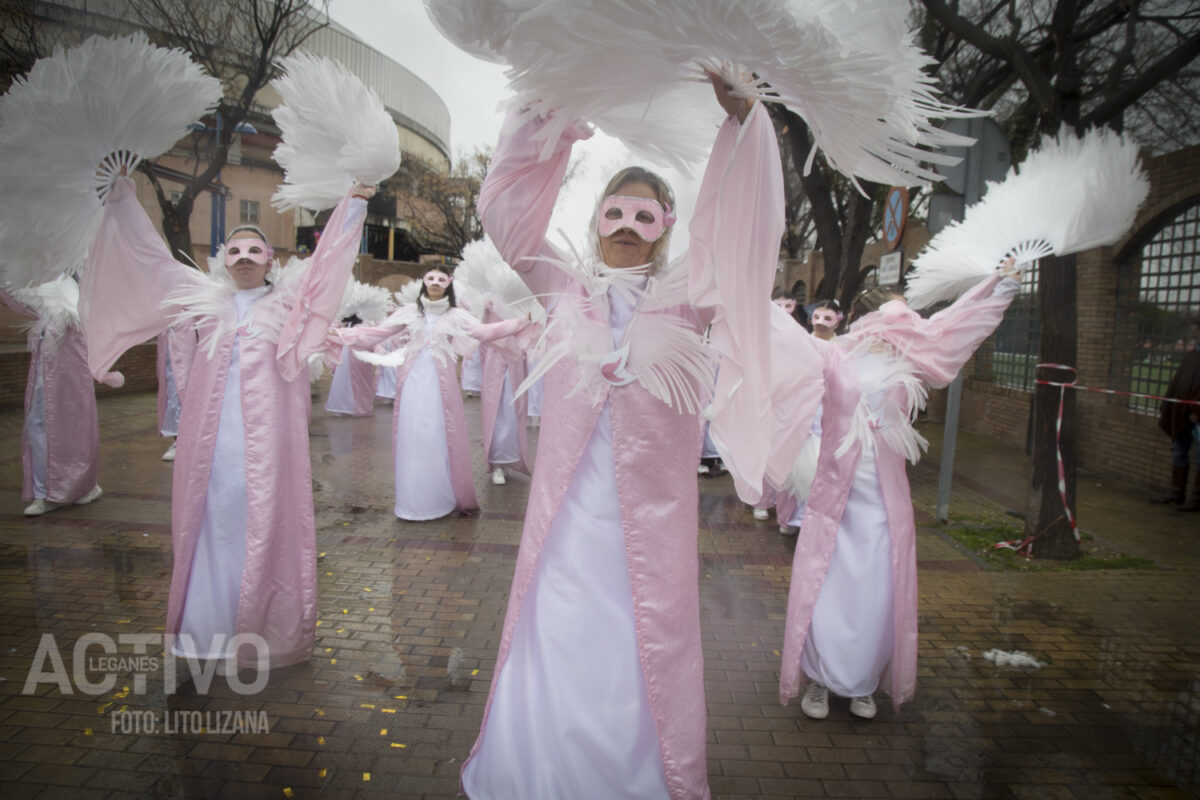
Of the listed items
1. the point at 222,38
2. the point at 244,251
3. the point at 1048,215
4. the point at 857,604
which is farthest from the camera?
the point at 222,38

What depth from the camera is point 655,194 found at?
97.1 inches

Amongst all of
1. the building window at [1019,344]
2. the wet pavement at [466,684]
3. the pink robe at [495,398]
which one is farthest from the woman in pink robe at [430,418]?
the building window at [1019,344]

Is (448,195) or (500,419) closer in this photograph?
(500,419)

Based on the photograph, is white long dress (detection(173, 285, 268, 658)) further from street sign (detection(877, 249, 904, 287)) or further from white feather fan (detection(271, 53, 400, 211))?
street sign (detection(877, 249, 904, 287))

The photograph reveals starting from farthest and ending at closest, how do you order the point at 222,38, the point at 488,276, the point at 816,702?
the point at 222,38 → the point at 488,276 → the point at 816,702

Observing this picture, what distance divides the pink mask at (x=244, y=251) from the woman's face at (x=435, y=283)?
3181 millimetres

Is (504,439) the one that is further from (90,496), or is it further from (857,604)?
(857,604)

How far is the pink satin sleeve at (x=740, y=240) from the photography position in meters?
1.89

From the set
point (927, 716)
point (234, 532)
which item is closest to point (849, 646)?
point (927, 716)

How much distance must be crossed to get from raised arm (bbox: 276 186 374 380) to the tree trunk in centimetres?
544

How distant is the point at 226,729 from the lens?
3.21m

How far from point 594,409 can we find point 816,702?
7.17ft

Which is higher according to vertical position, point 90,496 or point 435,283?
point 435,283

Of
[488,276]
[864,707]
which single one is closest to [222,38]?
[488,276]
